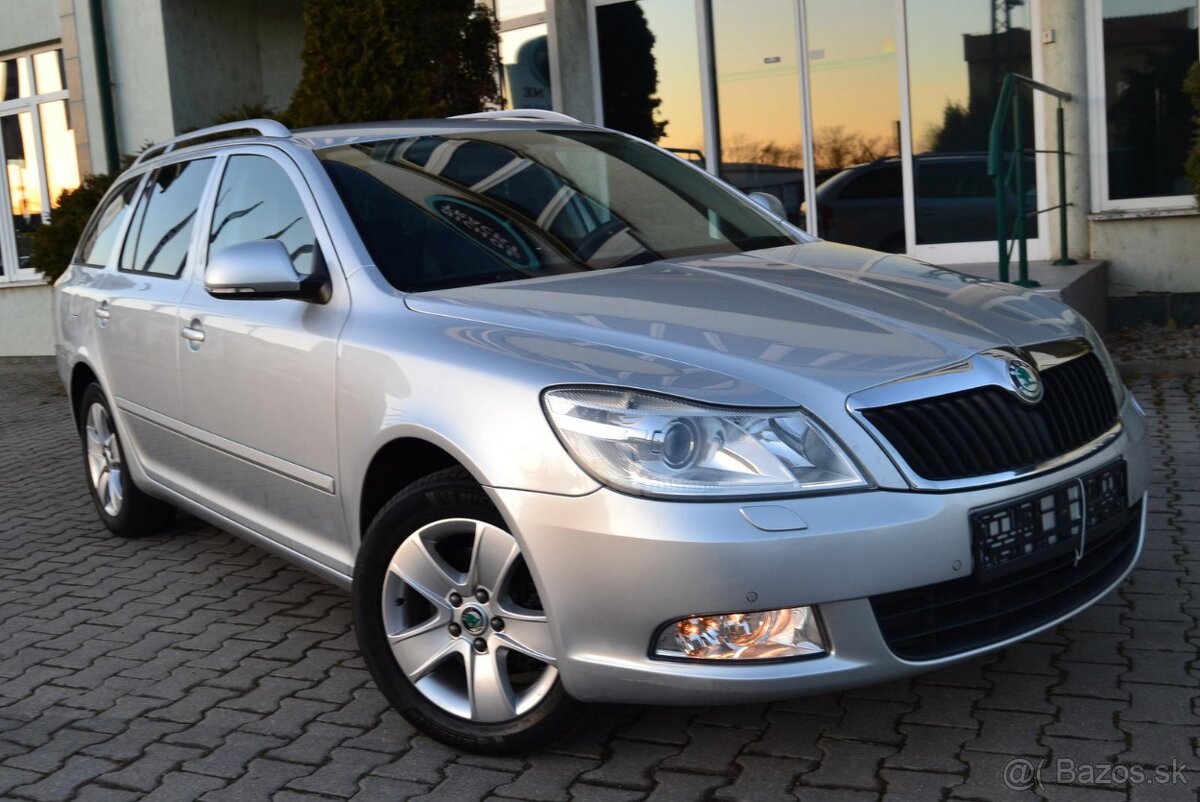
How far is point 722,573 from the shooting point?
2691 millimetres

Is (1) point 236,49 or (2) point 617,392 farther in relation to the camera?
(1) point 236,49

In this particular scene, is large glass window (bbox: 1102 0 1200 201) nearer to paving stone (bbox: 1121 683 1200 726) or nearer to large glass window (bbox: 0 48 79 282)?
paving stone (bbox: 1121 683 1200 726)

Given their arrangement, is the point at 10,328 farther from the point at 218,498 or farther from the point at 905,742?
the point at 905,742

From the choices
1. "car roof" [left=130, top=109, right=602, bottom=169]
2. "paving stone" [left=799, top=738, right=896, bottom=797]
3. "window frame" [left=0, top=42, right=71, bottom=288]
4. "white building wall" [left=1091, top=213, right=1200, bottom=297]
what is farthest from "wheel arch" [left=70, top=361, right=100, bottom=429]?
"window frame" [left=0, top=42, right=71, bottom=288]

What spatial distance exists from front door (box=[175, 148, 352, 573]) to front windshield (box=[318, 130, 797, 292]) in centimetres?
21

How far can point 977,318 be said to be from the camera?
11.0 feet

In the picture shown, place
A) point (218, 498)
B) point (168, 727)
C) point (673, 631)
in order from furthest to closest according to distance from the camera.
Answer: point (218, 498)
point (168, 727)
point (673, 631)

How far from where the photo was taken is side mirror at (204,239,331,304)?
3.65 m

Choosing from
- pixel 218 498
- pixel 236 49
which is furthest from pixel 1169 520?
pixel 236 49

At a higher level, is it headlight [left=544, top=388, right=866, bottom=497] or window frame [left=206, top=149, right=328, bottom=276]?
window frame [left=206, top=149, right=328, bottom=276]

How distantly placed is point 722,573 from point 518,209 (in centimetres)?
173

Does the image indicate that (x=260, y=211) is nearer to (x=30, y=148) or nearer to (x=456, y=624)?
(x=456, y=624)

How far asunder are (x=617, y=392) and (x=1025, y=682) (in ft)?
4.84

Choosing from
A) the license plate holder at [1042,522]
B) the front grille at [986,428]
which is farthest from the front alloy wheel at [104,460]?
the license plate holder at [1042,522]
